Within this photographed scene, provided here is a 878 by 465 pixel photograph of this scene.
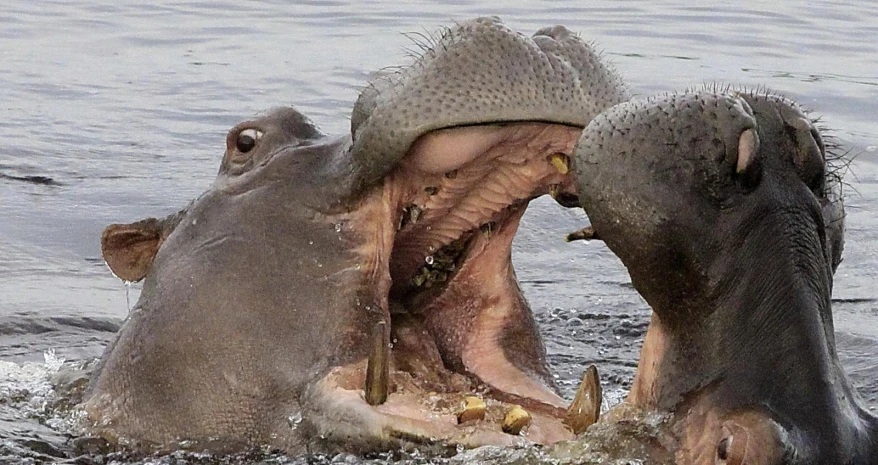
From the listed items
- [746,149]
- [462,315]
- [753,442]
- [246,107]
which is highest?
[746,149]

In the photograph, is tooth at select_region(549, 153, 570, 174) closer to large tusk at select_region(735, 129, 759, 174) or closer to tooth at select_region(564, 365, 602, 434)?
tooth at select_region(564, 365, 602, 434)

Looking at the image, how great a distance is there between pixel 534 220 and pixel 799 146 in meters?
5.47

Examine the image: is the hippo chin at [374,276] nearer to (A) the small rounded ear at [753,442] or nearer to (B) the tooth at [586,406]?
(B) the tooth at [586,406]

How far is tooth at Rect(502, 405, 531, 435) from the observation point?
3.76 m

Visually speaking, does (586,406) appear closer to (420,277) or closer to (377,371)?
(377,371)

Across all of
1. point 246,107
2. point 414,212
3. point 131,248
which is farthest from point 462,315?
point 246,107

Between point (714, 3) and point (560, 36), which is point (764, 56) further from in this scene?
point (560, 36)

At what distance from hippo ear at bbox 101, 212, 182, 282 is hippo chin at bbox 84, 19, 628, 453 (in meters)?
0.17

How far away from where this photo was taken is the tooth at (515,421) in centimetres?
376

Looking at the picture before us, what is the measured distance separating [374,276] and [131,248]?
1072mm

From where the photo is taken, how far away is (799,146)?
321cm

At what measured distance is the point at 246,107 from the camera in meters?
11.3

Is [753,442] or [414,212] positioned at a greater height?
[753,442]

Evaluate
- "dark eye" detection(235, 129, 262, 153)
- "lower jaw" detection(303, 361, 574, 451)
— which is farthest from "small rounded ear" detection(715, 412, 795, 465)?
"dark eye" detection(235, 129, 262, 153)
